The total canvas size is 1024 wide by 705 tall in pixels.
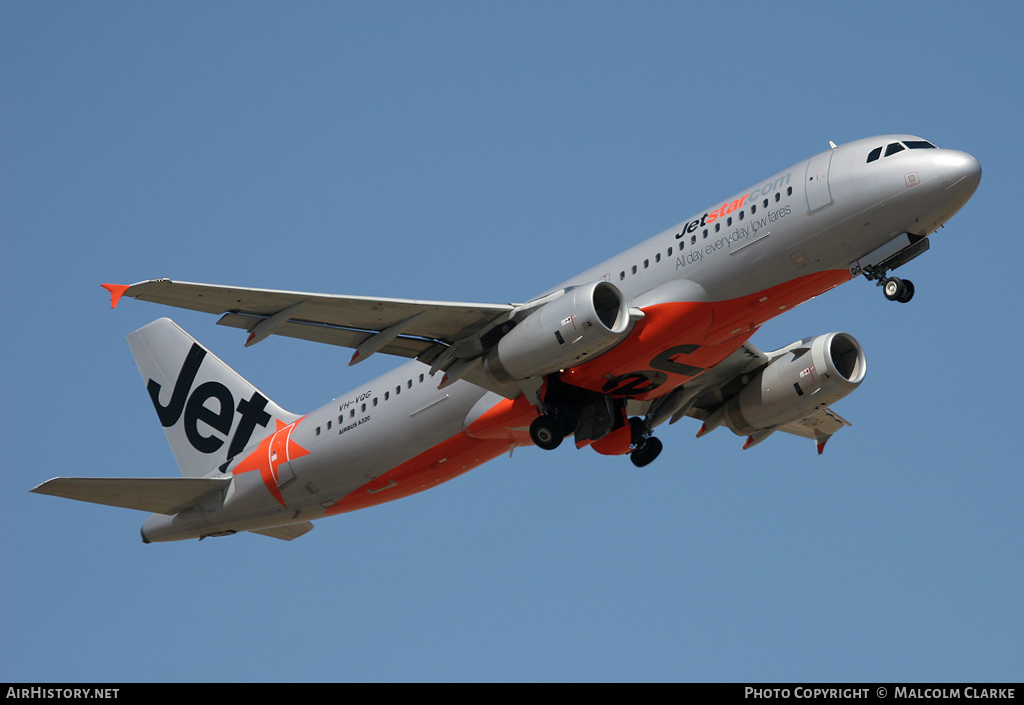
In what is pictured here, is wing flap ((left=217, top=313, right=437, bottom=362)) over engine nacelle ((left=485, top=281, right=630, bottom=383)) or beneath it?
over

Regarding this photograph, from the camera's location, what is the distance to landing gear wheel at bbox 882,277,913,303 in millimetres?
26609

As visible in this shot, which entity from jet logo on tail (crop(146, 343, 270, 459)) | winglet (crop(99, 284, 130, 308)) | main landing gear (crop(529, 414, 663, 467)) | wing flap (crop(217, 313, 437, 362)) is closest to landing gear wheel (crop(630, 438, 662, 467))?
main landing gear (crop(529, 414, 663, 467))

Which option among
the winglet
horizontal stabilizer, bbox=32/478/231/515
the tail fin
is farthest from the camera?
the tail fin

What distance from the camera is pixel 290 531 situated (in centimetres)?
3650

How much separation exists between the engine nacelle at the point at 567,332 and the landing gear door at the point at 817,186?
4.76m

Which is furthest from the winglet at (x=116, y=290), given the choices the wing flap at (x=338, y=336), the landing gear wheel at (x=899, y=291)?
the landing gear wheel at (x=899, y=291)

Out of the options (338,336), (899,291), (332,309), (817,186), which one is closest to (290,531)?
(338,336)

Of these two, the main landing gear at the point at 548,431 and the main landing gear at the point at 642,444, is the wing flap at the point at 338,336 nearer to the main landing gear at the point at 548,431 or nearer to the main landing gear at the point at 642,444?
the main landing gear at the point at 548,431

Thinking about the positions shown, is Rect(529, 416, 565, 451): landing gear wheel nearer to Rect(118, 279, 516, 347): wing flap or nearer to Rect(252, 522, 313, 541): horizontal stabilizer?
Rect(118, 279, 516, 347): wing flap

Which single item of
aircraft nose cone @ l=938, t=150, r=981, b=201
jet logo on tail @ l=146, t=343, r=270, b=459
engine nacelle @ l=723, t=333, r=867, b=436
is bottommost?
engine nacelle @ l=723, t=333, r=867, b=436

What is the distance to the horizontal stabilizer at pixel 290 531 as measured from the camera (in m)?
36.3

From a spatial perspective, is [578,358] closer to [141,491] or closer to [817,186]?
[817,186]

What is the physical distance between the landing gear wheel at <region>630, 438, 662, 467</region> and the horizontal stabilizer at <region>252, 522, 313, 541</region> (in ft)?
33.9
